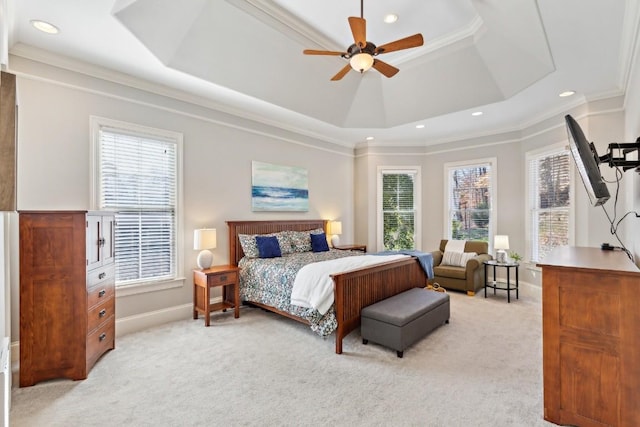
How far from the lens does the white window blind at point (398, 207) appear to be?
6625 mm

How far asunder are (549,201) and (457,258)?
1.68 meters

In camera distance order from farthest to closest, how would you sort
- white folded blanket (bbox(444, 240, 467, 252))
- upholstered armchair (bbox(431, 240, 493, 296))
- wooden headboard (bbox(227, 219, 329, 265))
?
white folded blanket (bbox(444, 240, 467, 252)), upholstered armchair (bbox(431, 240, 493, 296)), wooden headboard (bbox(227, 219, 329, 265))

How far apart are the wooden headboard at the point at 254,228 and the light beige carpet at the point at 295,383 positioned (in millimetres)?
1222

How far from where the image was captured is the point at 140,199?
3672 mm

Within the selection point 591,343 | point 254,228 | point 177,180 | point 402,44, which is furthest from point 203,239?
point 591,343

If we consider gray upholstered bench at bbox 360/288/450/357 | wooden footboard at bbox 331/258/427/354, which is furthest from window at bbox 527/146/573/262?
gray upholstered bench at bbox 360/288/450/357

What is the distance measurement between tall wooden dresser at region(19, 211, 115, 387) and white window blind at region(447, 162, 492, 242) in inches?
234

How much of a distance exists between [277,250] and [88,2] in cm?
330

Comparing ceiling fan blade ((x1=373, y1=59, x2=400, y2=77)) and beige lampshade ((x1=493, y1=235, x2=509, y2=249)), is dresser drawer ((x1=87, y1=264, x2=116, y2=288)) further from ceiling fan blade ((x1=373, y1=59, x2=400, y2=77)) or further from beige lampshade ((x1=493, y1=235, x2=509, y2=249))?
beige lampshade ((x1=493, y1=235, x2=509, y2=249))

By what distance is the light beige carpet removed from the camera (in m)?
2.06

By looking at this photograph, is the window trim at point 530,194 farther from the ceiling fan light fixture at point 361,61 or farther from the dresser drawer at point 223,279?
the dresser drawer at point 223,279

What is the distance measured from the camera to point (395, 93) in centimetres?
463

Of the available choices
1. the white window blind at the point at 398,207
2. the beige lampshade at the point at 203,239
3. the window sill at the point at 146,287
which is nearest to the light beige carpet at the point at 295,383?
the window sill at the point at 146,287

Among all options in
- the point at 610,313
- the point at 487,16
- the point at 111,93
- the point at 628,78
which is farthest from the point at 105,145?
the point at 628,78
